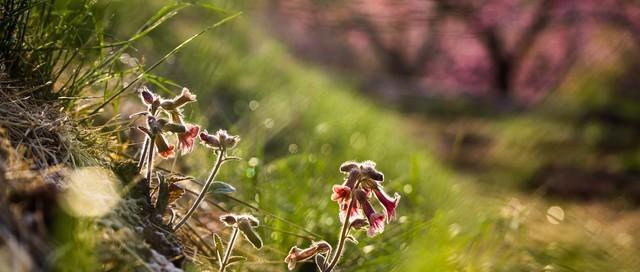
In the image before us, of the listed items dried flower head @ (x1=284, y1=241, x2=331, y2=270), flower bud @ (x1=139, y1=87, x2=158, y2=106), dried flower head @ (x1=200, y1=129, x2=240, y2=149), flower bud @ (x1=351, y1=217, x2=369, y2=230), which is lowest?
dried flower head @ (x1=284, y1=241, x2=331, y2=270)

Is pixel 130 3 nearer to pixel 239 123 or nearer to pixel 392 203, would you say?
pixel 239 123

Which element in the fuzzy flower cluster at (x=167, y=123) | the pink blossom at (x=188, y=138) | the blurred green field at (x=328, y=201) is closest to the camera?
the fuzzy flower cluster at (x=167, y=123)

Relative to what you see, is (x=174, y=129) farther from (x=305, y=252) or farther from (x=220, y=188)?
(x=305, y=252)

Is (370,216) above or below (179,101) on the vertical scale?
below

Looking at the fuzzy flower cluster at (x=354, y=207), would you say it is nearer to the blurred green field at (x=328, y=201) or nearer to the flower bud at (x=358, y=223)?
the flower bud at (x=358, y=223)

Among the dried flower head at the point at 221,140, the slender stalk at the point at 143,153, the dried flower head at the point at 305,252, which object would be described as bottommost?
the dried flower head at the point at 305,252

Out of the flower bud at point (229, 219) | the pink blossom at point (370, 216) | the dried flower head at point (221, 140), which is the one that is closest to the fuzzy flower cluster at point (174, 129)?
the dried flower head at point (221, 140)

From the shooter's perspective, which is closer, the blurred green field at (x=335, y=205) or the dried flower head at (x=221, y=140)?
the dried flower head at (x=221, y=140)

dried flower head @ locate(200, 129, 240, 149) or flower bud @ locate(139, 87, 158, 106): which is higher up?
flower bud @ locate(139, 87, 158, 106)

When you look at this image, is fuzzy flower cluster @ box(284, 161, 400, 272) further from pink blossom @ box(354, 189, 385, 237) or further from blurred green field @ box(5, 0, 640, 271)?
blurred green field @ box(5, 0, 640, 271)

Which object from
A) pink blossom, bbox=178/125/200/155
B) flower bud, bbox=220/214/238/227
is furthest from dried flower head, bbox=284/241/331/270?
pink blossom, bbox=178/125/200/155

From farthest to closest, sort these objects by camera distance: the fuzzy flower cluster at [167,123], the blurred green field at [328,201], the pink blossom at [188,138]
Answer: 1. the blurred green field at [328,201]
2. the pink blossom at [188,138]
3. the fuzzy flower cluster at [167,123]

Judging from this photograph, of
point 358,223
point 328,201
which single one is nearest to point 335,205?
point 328,201

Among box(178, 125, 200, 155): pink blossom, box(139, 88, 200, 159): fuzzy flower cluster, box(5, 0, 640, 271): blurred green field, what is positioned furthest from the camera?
box(5, 0, 640, 271): blurred green field
